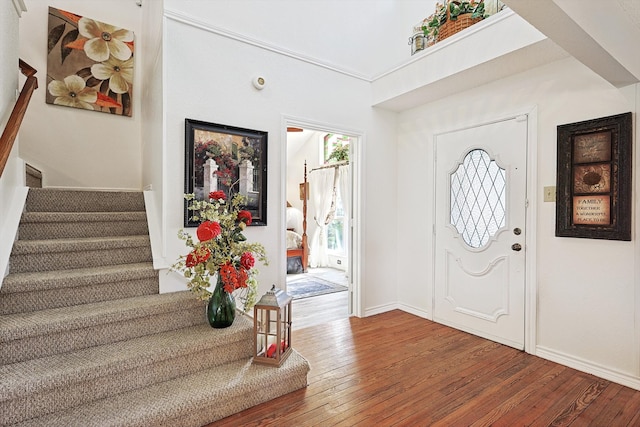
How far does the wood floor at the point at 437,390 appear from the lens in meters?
1.85

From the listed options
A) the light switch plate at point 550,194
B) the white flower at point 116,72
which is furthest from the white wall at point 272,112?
the white flower at point 116,72

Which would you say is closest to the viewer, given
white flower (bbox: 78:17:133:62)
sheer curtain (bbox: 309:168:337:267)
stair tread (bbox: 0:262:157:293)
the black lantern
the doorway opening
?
stair tread (bbox: 0:262:157:293)

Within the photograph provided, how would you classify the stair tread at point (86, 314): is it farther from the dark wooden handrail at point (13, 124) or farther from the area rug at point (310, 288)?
the area rug at point (310, 288)

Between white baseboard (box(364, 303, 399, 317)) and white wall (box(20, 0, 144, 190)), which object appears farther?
white baseboard (box(364, 303, 399, 317))

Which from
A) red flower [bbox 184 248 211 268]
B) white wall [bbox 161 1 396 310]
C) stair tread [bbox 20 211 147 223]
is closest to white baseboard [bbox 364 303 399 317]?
white wall [bbox 161 1 396 310]

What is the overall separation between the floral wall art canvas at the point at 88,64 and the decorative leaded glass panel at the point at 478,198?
4022 mm

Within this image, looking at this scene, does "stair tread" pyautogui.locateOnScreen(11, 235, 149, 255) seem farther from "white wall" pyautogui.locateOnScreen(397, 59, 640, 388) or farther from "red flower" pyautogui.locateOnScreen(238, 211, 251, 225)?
"white wall" pyautogui.locateOnScreen(397, 59, 640, 388)

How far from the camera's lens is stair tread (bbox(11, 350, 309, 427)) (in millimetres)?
1599

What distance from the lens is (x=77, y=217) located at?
2670mm

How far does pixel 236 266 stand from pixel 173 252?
2.38 ft

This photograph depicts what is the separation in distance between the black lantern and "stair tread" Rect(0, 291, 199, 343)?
1.65 feet

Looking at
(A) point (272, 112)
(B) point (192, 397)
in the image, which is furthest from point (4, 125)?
(B) point (192, 397)

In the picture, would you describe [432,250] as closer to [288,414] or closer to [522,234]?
[522,234]

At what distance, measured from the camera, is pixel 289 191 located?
7613mm
